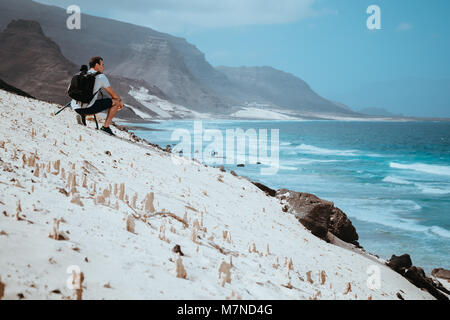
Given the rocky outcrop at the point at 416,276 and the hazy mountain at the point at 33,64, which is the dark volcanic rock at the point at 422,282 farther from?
the hazy mountain at the point at 33,64

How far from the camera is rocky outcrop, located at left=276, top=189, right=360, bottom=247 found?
328 inches

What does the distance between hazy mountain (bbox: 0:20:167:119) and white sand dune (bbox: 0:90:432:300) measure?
224ft

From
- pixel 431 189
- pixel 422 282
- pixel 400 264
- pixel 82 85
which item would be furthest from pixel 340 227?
pixel 431 189

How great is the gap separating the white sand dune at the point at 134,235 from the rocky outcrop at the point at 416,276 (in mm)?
521

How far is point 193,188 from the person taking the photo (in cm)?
726

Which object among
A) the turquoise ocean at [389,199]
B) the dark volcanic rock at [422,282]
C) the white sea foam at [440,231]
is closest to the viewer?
the dark volcanic rock at [422,282]

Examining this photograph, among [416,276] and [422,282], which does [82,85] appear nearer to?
[416,276]

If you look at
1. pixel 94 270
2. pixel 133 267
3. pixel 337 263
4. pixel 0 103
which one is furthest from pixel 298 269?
pixel 0 103

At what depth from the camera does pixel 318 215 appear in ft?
28.3


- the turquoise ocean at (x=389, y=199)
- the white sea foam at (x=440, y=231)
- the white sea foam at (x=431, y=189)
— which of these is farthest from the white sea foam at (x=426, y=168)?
the white sea foam at (x=440, y=231)

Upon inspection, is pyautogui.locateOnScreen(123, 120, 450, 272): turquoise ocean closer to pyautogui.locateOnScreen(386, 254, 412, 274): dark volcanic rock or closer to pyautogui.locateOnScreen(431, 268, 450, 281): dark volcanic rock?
pyautogui.locateOnScreen(431, 268, 450, 281): dark volcanic rock

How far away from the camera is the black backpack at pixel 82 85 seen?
7609mm

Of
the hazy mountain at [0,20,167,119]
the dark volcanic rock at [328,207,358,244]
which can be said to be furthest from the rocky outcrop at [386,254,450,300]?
the hazy mountain at [0,20,167,119]

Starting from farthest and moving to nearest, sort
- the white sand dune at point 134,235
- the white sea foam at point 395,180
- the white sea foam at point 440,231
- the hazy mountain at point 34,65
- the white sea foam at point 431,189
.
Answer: the hazy mountain at point 34,65
the white sea foam at point 395,180
the white sea foam at point 431,189
the white sea foam at point 440,231
the white sand dune at point 134,235
